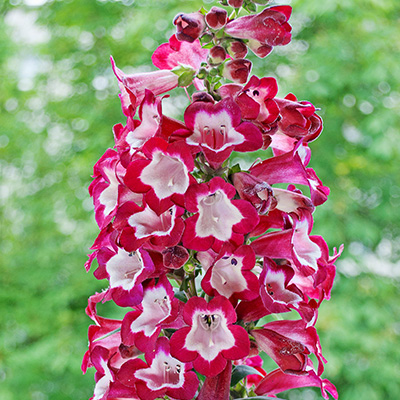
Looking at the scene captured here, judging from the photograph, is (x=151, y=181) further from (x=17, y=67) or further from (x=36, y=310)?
(x=17, y=67)

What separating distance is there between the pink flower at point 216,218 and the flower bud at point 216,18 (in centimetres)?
21

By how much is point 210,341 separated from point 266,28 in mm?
389

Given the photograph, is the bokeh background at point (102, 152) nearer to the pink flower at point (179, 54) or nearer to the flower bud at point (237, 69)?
the pink flower at point (179, 54)

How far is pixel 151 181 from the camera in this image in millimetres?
622

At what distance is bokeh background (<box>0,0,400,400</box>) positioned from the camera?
326cm

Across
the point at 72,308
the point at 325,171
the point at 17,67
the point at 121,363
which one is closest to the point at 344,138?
the point at 325,171

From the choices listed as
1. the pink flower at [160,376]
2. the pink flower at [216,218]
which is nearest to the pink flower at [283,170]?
the pink flower at [216,218]

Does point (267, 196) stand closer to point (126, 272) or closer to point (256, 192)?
point (256, 192)

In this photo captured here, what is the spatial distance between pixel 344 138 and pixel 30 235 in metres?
2.42

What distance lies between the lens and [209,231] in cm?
60

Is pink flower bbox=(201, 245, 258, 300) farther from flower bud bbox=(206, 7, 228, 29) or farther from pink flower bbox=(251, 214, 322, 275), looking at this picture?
flower bud bbox=(206, 7, 228, 29)

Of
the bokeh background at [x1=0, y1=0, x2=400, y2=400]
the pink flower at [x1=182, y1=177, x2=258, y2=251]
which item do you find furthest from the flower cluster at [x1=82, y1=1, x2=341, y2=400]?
the bokeh background at [x1=0, y1=0, x2=400, y2=400]

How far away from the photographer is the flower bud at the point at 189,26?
2.17 feet

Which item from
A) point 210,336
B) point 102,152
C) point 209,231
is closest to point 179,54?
point 209,231
